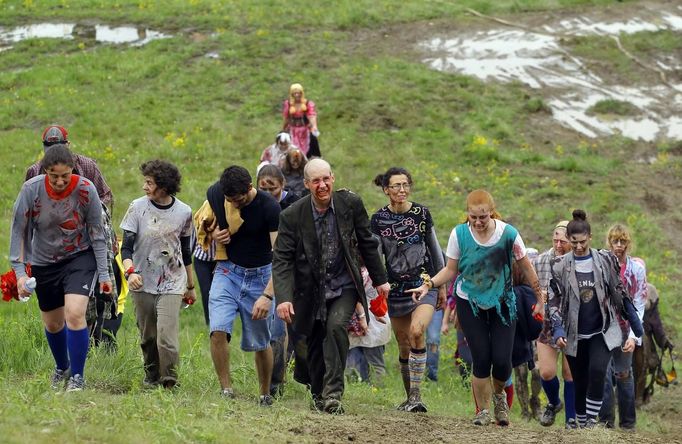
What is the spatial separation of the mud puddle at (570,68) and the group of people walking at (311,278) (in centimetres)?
1266

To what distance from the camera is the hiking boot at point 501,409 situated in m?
9.24

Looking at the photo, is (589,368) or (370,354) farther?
(370,354)

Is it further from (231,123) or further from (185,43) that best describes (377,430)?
(185,43)

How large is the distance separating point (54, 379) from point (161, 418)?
2122mm

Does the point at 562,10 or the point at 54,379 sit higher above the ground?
the point at 562,10

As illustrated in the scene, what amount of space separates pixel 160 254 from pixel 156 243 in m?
0.09

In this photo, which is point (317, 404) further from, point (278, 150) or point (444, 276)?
point (278, 150)

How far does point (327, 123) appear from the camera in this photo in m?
21.6

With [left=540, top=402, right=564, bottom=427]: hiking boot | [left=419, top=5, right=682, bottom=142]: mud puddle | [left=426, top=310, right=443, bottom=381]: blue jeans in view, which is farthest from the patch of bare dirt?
[left=419, top=5, right=682, bottom=142]: mud puddle

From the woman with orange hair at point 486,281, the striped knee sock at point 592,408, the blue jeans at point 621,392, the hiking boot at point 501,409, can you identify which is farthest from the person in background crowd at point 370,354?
the woman with orange hair at point 486,281

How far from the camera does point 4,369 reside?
9984 mm

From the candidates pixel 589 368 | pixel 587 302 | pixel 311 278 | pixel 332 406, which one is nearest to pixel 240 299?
pixel 311 278

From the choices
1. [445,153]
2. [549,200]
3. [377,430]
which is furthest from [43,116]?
[377,430]

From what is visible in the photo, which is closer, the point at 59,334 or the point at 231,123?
the point at 59,334
